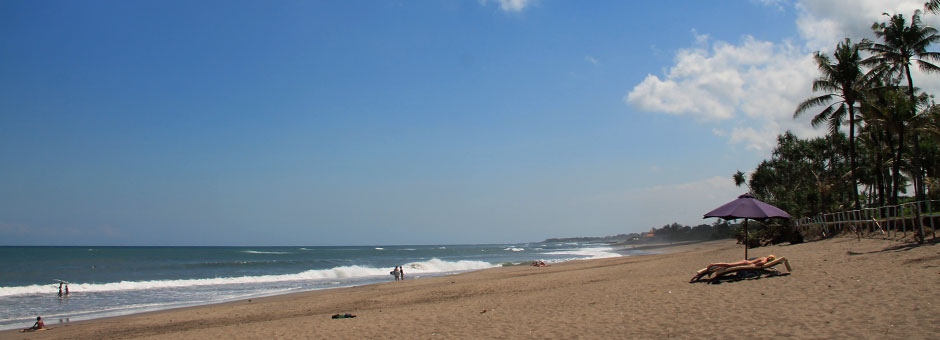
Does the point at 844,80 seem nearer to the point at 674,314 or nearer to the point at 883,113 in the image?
the point at 883,113

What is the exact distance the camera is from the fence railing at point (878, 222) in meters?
17.1

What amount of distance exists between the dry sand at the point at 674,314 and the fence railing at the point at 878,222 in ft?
7.61

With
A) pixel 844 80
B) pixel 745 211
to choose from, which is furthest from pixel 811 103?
pixel 745 211

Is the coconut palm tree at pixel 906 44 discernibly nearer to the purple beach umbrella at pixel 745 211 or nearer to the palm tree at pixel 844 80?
the palm tree at pixel 844 80

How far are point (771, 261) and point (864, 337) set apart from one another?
5.81m

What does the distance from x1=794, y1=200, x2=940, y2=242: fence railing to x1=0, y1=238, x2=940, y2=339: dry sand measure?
7.61ft

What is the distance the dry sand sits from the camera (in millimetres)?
7141

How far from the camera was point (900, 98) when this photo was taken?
1906 cm

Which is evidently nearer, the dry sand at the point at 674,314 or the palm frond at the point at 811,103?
the dry sand at the point at 674,314

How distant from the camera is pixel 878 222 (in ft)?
60.7

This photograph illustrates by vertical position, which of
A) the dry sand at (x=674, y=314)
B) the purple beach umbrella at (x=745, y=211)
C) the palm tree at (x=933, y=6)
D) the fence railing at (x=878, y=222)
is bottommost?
the dry sand at (x=674, y=314)

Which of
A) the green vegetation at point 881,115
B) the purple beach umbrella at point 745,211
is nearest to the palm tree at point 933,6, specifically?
the green vegetation at point 881,115

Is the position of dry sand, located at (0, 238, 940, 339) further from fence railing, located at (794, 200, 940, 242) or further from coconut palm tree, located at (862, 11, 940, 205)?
coconut palm tree, located at (862, 11, 940, 205)

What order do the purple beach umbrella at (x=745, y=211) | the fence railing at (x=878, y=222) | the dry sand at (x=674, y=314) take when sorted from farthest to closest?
1. the fence railing at (x=878, y=222)
2. the purple beach umbrella at (x=745, y=211)
3. the dry sand at (x=674, y=314)
